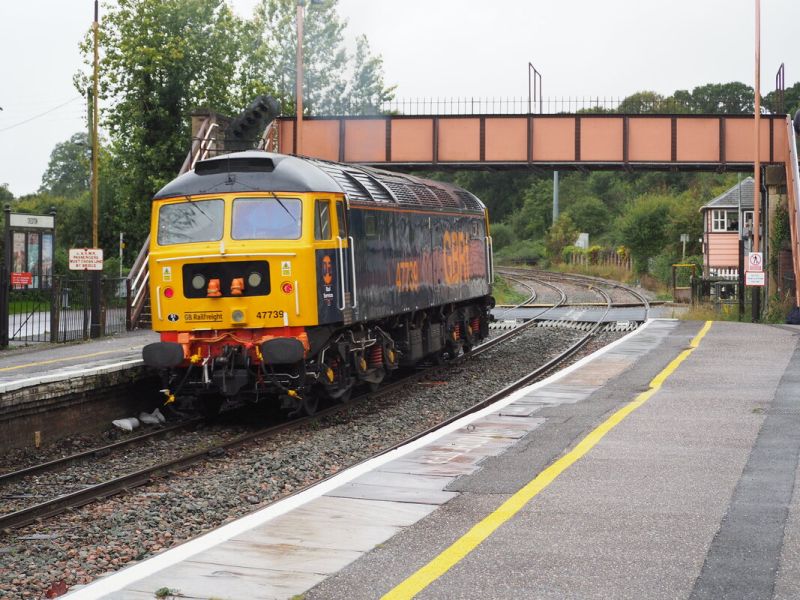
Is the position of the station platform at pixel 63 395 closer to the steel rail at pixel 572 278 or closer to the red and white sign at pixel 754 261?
the red and white sign at pixel 754 261

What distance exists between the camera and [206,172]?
50.3 ft

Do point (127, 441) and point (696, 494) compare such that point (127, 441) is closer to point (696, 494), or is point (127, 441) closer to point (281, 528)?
point (281, 528)

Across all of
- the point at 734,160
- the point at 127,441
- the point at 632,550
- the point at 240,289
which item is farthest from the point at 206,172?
the point at 734,160

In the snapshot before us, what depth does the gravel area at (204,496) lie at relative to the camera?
27.1 feet

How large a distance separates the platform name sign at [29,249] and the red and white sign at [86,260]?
0.56 meters

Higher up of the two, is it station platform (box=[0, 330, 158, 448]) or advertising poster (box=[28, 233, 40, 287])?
advertising poster (box=[28, 233, 40, 287])

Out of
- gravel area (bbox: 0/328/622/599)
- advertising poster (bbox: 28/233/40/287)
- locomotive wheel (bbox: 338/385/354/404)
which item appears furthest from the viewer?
advertising poster (bbox: 28/233/40/287)

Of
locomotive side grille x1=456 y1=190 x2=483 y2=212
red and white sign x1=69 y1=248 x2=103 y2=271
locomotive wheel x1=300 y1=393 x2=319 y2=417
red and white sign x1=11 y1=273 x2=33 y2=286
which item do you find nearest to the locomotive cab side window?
locomotive wheel x1=300 y1=393 x2=319 y2=417

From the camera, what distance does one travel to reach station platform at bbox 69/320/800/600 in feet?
20.7

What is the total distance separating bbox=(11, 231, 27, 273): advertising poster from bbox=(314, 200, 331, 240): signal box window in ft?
38.8

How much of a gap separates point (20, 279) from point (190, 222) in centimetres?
1044

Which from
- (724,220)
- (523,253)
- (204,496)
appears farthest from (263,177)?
(523,253)

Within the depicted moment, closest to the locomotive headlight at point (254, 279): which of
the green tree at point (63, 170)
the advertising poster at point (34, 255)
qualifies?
the advertising poster at point (34, 255)

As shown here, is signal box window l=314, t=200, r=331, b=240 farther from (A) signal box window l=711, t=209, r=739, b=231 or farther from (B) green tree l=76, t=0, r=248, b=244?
(A) signal box window l=711, t=209, r=739, b=231
